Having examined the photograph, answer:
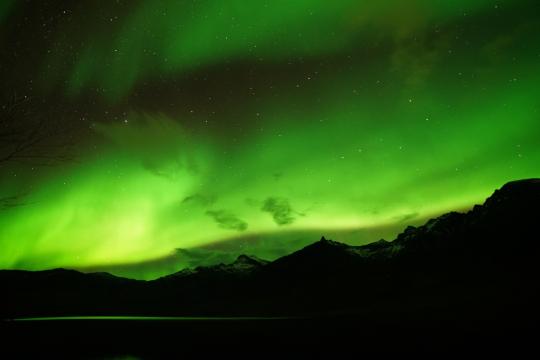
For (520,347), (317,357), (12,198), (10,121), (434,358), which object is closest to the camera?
(10,121)

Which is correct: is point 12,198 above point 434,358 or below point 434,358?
above

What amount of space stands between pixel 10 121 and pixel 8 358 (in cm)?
1075

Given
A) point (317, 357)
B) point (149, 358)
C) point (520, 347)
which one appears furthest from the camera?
point (149, 358)

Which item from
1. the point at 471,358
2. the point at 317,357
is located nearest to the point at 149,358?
the point at 317,357

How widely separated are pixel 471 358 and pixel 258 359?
309 inches

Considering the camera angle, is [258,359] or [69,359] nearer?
[258,359]

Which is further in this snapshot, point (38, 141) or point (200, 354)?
point (200, 354)

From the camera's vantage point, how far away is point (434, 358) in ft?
43.0

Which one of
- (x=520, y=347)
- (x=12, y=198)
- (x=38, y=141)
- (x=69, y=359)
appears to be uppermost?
(x=38, y=141)

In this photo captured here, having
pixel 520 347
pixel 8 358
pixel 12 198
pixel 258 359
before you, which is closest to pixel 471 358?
pixel 520 347

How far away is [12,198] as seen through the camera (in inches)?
475

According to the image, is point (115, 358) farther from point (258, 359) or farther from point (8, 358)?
point (258, 359)

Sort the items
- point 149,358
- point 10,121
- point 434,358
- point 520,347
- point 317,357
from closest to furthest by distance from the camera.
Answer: point 10,121 → point 434,358 → point 520,347 → point 317,357 → point 149,358

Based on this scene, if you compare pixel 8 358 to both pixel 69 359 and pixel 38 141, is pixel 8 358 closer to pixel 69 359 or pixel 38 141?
pixel 69 359
